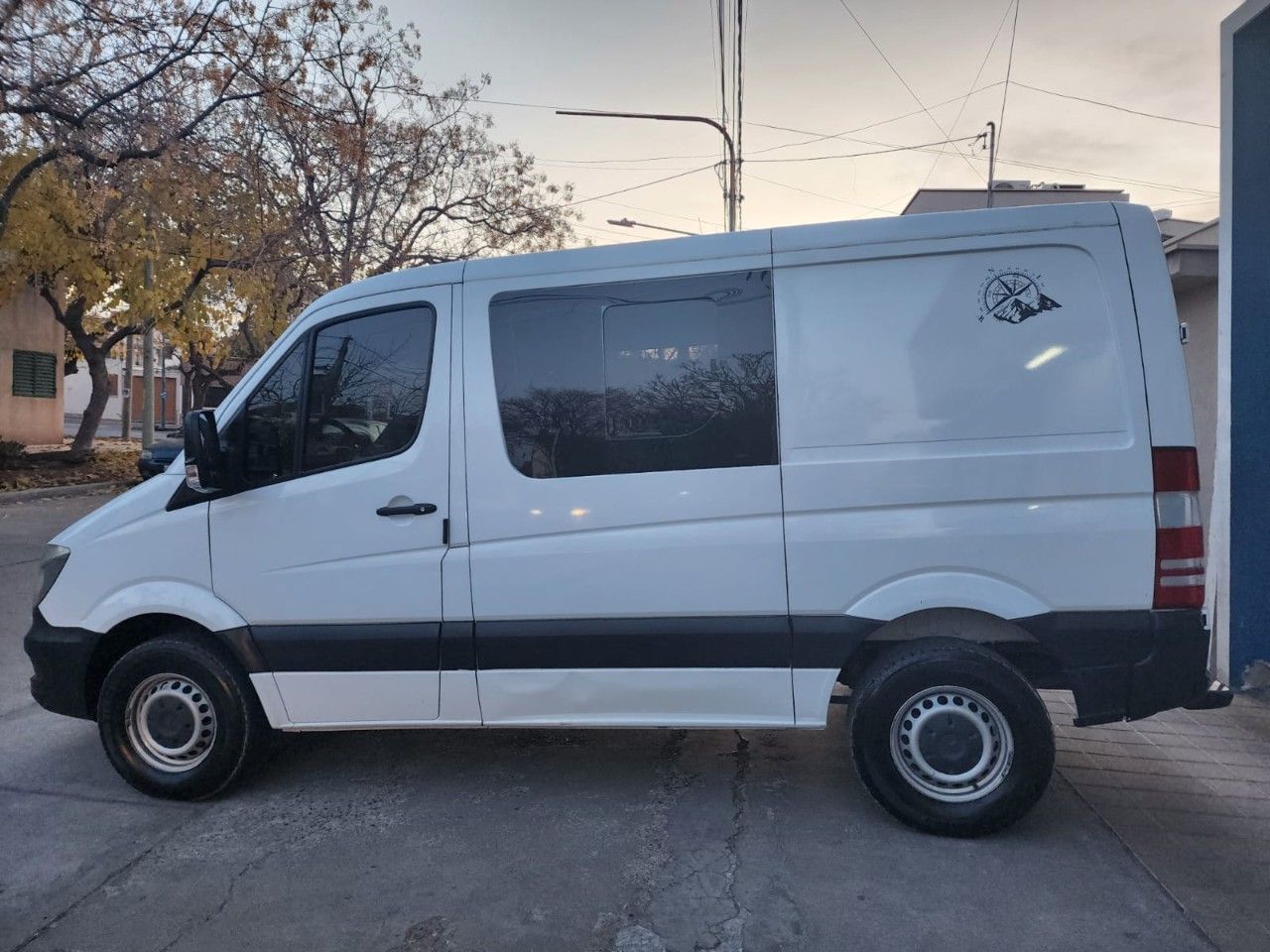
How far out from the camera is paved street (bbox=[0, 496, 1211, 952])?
3.36 m

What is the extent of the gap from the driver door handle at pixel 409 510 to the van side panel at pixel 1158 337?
9.43ft

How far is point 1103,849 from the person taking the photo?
3934 millimetres

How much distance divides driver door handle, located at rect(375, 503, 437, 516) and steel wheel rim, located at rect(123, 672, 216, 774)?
1209 millimetres

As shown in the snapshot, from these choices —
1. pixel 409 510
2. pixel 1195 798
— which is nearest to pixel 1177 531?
pixel 1195 798

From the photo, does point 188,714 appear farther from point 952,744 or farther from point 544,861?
point 952,744

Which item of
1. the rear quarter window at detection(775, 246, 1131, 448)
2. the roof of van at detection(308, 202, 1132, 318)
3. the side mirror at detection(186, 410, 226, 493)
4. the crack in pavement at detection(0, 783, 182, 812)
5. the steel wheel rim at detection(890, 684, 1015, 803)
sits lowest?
the crack in pavement at detection(0, 783, 182, 812)

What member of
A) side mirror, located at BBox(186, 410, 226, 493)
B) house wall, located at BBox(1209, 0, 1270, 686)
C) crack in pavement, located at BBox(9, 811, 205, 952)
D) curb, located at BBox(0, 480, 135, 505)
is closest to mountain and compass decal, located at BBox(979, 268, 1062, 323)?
house wall, located at BBox(1209, 0, 1270, 686)

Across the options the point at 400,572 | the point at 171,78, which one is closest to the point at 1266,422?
the point at 400,572

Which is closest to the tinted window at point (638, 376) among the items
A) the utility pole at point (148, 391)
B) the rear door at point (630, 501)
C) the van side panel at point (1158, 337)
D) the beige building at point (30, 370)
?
the rear door at point (630, 501)

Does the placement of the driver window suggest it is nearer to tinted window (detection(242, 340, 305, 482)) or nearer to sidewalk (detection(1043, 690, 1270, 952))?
tinted window (detection(242, 340, 305, 482))

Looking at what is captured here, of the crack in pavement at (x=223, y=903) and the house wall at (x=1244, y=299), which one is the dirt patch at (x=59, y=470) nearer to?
the crack in pavement at (x=223, y=903)

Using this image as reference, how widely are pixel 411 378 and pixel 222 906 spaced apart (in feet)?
7.12

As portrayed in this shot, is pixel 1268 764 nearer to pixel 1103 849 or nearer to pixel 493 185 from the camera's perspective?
pixel 1103 849

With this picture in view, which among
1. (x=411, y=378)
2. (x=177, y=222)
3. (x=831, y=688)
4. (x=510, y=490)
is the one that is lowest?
(x=831, y=688)
